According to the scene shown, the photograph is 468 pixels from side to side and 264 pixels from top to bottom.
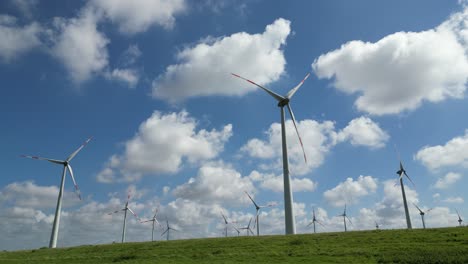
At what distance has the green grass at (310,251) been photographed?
126ft

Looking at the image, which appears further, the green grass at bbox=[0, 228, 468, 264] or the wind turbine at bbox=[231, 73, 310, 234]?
the wind turbine at bbox=[231, 73, 310, 234]

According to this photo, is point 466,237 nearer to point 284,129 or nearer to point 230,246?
point 230,246

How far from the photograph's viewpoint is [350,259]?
3891cm

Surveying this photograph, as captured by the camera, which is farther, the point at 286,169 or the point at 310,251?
the point at 286,169

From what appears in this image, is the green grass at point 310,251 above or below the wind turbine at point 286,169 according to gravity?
below

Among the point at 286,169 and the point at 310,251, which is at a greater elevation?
the point at 286,169

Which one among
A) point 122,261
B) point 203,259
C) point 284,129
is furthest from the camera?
point 284,129

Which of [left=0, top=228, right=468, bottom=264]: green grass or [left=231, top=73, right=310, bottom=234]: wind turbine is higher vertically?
[left=231, top=73, right=310, bottom=234]: wind turbine

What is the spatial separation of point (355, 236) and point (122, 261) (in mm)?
32835

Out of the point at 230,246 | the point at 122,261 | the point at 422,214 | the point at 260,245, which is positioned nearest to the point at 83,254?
the point at 122,261

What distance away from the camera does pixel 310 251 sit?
148ft

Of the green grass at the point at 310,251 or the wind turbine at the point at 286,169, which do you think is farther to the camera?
the wind turbine at the point at 286,169

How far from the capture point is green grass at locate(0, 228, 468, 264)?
126ft

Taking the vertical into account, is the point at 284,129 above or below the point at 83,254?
above
